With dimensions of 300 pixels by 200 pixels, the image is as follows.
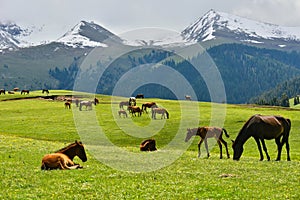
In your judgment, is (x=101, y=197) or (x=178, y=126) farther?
(x=178, y=126)

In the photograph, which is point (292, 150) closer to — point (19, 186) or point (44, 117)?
point (19, 186)

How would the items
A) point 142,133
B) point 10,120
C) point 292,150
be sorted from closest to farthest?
point 292,150
point 142,133
point 10,120

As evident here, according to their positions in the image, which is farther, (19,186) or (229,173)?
(229,173)

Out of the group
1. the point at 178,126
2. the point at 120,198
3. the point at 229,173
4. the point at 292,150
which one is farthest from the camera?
the point at 178,126

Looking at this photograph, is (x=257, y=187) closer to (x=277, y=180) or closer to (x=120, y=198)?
(x=277, y=180)

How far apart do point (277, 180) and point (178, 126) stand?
47828 mm

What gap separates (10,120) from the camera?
74938 mm

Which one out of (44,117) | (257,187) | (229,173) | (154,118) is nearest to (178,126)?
(154,118)

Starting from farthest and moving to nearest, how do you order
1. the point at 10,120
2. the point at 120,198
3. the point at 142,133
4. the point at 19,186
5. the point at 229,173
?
the point at 10,120, the point at 142,133, the point at 229,173, the point at 19,186, the point at 120,198

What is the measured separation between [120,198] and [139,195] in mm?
982

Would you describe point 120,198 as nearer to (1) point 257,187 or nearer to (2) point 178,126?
(1) point 257,187

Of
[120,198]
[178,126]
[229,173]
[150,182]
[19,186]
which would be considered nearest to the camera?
[120,198]

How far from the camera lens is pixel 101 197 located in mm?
16547

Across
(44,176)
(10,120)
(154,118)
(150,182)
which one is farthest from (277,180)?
(10,120)
